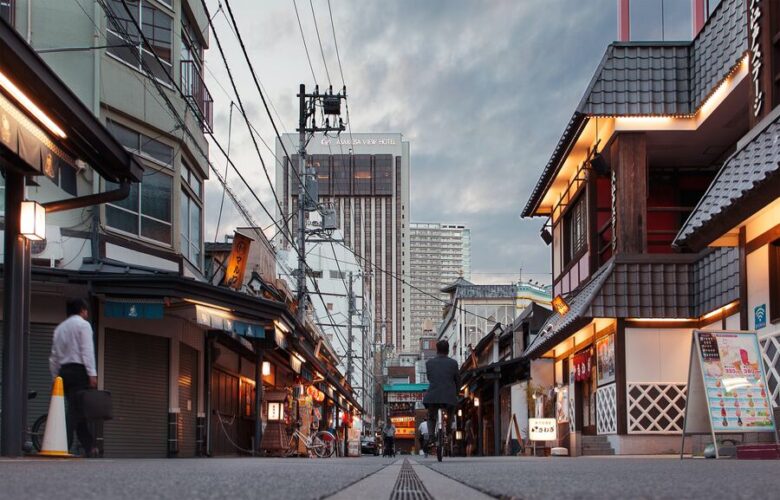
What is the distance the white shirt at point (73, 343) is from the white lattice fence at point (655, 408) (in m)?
12.8

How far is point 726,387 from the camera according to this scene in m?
11.5

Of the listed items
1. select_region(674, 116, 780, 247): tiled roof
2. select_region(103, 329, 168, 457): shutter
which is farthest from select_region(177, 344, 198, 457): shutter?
select_region(674, 116, 780, 247): tiled roof

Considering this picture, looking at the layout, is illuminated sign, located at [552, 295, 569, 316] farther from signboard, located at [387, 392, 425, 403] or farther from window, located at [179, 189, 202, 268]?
signboard, located at [387, 392, 425, 403]

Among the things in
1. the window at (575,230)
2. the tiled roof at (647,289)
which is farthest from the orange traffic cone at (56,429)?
the window at (575,230)

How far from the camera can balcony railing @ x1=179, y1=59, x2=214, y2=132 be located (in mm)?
21013

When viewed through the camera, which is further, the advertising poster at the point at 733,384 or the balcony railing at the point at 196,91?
the balcony railing at the point at 196,91

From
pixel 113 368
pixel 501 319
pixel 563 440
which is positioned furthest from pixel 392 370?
pixel 113 368

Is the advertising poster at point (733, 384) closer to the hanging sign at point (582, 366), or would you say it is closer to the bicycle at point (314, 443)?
the hanging sign at point (582, 366)

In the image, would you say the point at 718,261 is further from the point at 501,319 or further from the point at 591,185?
the point at 501,319

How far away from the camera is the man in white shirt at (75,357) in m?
9.65

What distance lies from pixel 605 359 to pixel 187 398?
891cm

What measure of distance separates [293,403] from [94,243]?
929cm

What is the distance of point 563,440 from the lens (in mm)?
25141

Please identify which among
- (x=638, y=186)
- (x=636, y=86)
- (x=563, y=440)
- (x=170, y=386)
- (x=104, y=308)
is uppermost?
(x=636, y=86)
